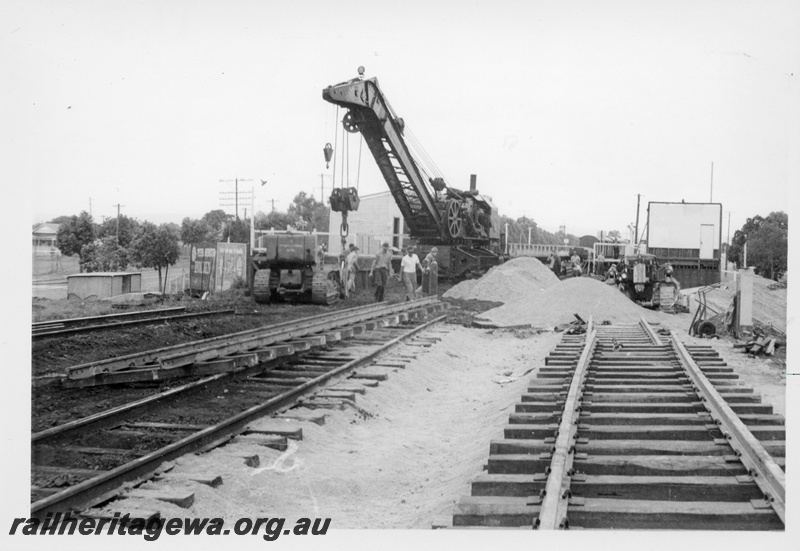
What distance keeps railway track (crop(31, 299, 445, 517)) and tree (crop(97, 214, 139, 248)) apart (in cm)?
1866

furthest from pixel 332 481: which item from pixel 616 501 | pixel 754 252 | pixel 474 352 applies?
pixel 754 252

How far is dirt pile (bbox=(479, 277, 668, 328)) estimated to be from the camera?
1683cm

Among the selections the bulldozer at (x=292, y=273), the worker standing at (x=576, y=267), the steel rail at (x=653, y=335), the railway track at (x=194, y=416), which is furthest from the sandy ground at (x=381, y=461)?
the worker standing at (x=576, y=267)

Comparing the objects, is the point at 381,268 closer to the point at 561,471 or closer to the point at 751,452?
the point at 751,452

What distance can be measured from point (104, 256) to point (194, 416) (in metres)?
20.8

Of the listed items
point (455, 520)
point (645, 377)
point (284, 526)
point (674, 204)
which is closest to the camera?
point (455, 520)

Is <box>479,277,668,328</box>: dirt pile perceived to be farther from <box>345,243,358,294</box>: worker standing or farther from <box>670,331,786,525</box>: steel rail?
<box>670,331,786,525</box>: steel rail

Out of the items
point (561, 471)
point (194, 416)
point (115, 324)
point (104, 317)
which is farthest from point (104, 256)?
point (561, 471)

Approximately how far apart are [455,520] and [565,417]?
192cm

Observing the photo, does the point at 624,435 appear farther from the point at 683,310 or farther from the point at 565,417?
the point at 683,310

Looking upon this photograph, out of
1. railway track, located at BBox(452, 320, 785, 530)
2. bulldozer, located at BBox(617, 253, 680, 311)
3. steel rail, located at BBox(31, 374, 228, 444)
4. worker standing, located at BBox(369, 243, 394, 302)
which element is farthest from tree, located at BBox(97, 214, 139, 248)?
railway track, located at BBox(452, 320, 785, 530)

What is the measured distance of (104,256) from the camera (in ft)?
84.3

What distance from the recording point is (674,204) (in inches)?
715

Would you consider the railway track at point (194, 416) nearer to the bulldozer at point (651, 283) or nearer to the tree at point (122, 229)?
the bulldozer at point (651, 283)
